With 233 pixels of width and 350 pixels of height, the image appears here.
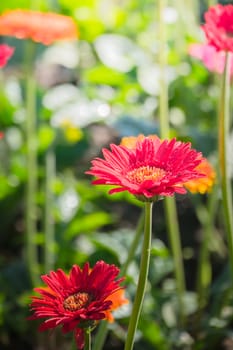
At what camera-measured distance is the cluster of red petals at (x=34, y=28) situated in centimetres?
117

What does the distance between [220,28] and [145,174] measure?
0.21 meters

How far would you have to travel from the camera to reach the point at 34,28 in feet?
3.88

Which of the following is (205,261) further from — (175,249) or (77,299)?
(77,299)

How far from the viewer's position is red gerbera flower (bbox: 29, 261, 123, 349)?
542 millimetres

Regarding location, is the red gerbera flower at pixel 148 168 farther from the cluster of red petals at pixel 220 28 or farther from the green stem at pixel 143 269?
the cluster of red petals at pixel 220 28

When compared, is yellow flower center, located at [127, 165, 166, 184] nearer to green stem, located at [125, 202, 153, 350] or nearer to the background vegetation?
green stem, located at [125, 202, 153, 350]

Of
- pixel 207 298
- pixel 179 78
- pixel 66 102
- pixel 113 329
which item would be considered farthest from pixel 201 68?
pixel 113 329

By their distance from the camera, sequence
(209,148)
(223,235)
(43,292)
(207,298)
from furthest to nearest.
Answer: (223,235)
(209,148)
(207,298)
(43,292)

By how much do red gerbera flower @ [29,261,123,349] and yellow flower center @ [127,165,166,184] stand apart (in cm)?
7

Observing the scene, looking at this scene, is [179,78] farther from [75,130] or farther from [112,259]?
[112,259]

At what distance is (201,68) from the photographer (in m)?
1.83

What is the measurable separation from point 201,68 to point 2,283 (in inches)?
29.9

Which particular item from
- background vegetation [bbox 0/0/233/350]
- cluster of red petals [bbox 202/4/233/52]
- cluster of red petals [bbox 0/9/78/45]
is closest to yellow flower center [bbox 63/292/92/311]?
cluster of red petals [bbox 202/4/233/52]

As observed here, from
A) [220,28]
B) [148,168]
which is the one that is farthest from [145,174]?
[220,28]
